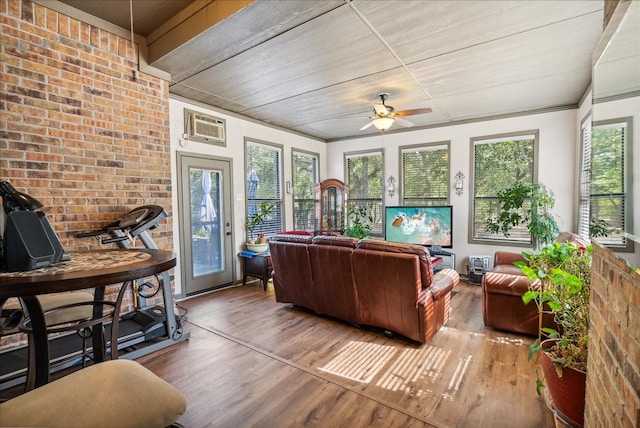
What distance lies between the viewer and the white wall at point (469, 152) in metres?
4.47

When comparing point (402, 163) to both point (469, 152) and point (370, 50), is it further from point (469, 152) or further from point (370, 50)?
point (370, 50)

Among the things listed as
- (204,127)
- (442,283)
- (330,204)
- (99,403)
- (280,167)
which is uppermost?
(204,127)

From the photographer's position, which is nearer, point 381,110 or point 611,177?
point 611,177

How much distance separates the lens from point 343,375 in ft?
7.64

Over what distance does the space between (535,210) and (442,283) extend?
2.37 metres

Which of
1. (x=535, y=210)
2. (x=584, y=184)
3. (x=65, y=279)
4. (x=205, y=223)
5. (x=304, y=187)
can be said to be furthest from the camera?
(x=304, y=187)

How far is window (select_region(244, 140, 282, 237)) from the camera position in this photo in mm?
5191

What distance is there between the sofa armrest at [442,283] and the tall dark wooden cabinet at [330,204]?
3.21 metres

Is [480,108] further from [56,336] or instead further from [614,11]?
[56,336]

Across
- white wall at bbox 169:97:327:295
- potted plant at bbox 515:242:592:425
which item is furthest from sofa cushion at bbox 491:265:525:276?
white wall at bbox 169:97:327:295

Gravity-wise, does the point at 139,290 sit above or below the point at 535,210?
below

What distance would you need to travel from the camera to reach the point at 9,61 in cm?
241

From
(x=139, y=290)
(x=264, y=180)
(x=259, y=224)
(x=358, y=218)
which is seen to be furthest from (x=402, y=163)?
(x=139, y=290)

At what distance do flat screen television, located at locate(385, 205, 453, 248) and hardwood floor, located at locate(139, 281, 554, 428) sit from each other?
74.9 inches
